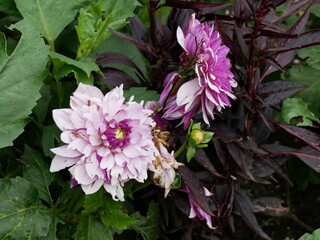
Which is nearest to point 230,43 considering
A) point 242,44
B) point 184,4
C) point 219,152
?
point 242,44

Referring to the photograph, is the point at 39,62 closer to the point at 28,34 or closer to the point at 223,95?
the point at 28,34

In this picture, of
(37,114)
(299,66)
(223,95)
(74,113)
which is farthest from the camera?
(299,66)

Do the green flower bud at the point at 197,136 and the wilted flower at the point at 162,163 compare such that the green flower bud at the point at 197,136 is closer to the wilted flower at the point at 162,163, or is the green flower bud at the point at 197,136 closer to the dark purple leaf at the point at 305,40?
the wilted flower at the point at 162,163

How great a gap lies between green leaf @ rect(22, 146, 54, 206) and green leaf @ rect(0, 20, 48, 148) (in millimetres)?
119

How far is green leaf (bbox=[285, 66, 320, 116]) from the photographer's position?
1621mm

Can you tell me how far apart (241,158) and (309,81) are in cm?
41

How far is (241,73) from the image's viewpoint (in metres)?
1.39

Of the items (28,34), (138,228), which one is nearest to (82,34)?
(28,34)

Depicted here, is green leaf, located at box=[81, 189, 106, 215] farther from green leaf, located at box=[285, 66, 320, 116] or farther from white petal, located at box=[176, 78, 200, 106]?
green leaf, located at box=[285, 66, 320, 116]

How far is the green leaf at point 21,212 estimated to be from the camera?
46.8 inches

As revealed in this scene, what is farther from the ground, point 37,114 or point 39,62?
point 39,62

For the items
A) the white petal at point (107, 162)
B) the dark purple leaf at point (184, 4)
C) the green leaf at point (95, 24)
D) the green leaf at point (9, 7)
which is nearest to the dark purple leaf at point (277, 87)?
the dark purple leaf at point (184, 4)

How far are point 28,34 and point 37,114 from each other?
A: 0.70 feet

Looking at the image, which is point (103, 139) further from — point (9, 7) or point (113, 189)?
point (9, 7)
